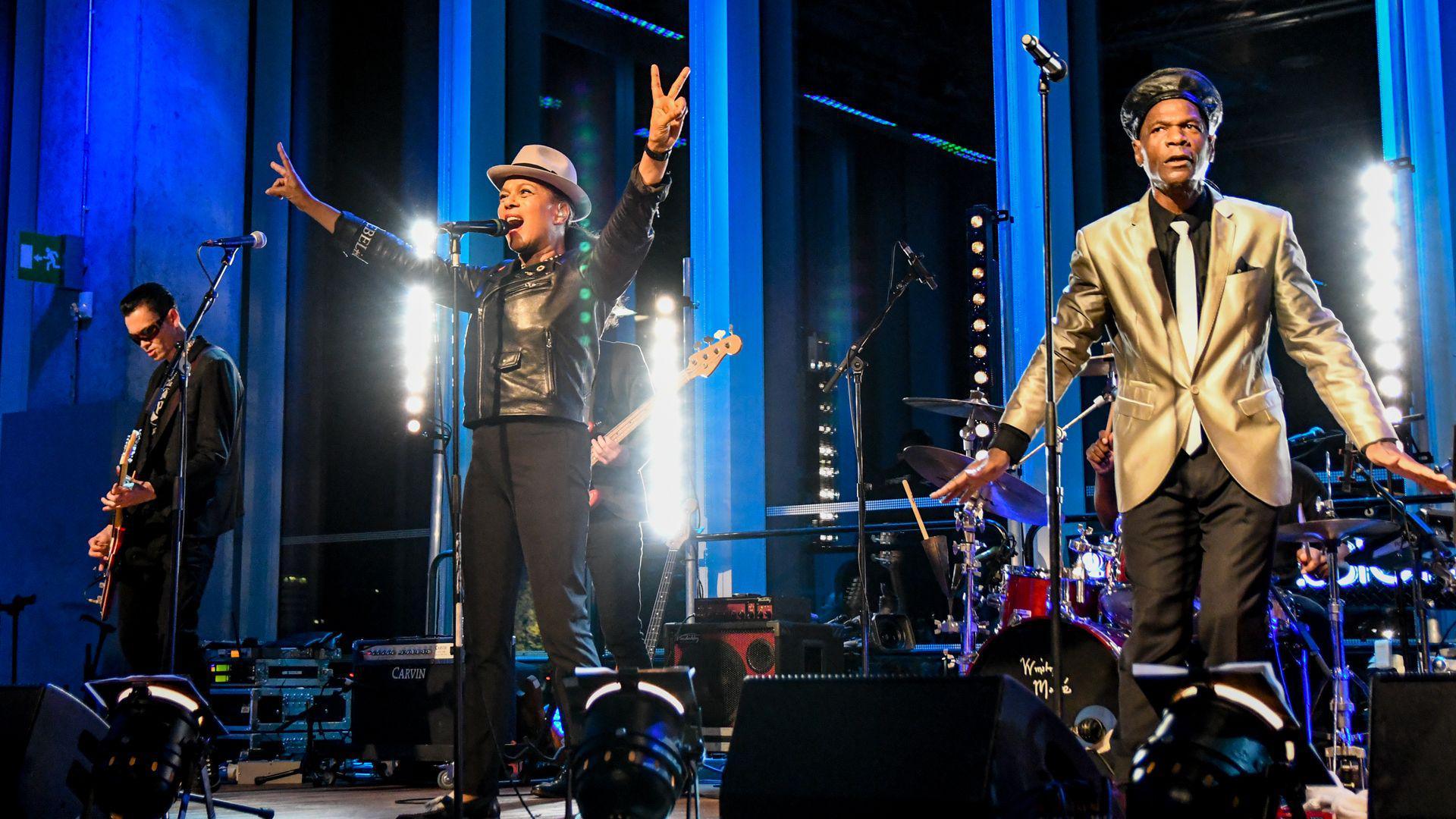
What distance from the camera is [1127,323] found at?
320 centimetres

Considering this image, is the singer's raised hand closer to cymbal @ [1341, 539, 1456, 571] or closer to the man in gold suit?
the man in gold suit

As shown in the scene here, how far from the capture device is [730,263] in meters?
7.64

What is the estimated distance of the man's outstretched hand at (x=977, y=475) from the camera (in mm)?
3100

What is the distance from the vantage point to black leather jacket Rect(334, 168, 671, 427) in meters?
3.88

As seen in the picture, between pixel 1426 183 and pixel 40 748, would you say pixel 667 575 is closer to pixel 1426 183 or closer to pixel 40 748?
pixel 40 748

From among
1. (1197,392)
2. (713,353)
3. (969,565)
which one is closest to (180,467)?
(713,353)

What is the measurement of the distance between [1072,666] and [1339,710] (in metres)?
1.01

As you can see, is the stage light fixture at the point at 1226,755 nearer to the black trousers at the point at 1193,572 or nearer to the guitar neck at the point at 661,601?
the black trousers at the point at 1193,572

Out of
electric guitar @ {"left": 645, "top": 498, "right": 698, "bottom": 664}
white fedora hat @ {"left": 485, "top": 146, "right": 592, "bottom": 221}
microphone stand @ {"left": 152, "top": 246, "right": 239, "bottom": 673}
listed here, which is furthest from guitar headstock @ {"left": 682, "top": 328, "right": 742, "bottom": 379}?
microphone stand @ {"left": 152, "top": 246, "right": 239, "bottom": 673}

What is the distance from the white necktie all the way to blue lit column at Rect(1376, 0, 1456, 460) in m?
3.56

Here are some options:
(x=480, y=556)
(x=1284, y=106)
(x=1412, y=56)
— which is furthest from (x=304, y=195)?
(x=1284, y=106)

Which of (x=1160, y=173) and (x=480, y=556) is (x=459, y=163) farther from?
(x=1160, y=173)

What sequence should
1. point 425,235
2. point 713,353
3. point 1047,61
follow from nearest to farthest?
1. point 1047,61
2. point 713,353
3. point 425,235

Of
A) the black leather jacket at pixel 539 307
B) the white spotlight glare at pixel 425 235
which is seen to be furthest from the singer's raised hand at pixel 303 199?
the white spotlight glare at pixel 425 235
